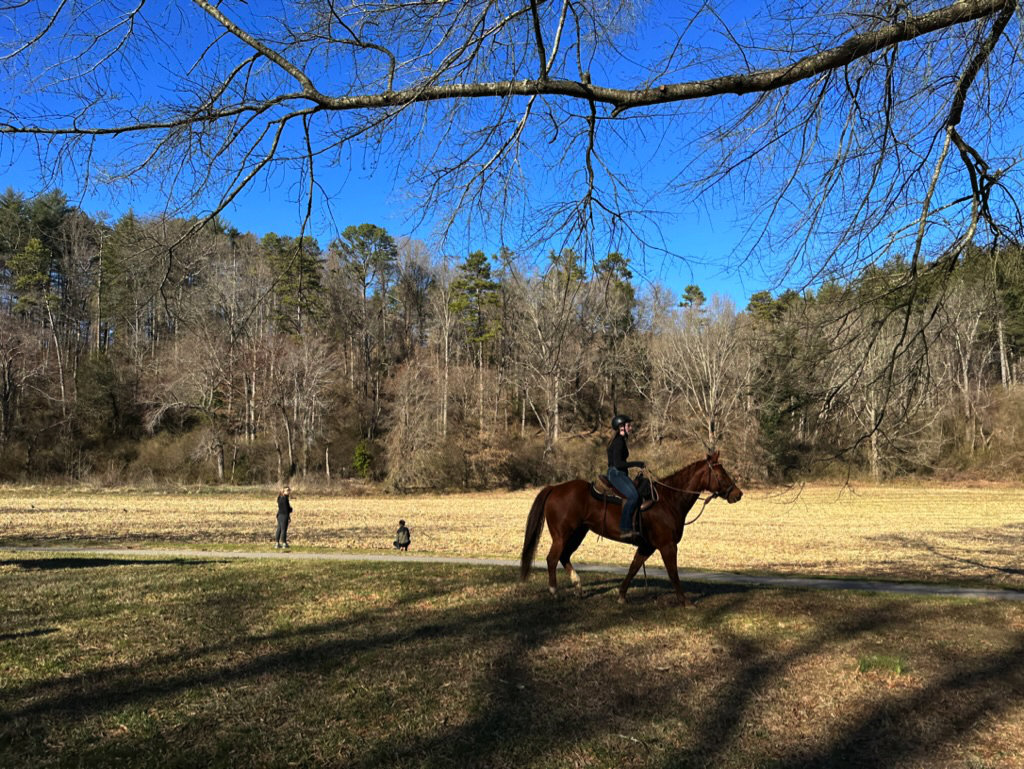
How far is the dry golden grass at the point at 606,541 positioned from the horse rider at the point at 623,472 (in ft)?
6.08

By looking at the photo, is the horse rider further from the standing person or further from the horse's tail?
the standing person

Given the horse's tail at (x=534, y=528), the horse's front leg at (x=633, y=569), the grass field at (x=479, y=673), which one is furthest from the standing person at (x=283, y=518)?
the horse's front leg at (x=633, y=569)

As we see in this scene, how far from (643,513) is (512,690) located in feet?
12.7

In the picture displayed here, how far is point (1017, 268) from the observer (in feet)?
19.5

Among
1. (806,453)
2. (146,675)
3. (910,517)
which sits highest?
(806,453)

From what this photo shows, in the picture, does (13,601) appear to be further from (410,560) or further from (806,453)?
(806,453)

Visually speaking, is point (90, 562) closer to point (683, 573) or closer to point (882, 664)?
point (683, 573)

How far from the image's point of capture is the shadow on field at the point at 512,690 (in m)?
4.57

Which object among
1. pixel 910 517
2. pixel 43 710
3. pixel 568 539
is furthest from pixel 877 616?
pixel 910 517

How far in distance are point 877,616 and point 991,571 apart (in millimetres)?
10159

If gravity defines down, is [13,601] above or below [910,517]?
above

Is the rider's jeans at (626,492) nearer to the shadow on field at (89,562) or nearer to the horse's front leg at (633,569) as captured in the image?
the horse's front leg at (633,569)

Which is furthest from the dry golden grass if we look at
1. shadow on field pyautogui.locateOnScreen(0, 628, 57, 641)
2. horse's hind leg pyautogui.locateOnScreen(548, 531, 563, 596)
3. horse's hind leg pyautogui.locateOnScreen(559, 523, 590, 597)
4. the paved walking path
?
shadow on field pyautogui.locateOnScreen(0, 628, 57, 641)

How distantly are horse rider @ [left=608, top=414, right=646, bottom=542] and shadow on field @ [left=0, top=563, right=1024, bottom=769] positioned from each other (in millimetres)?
1055
